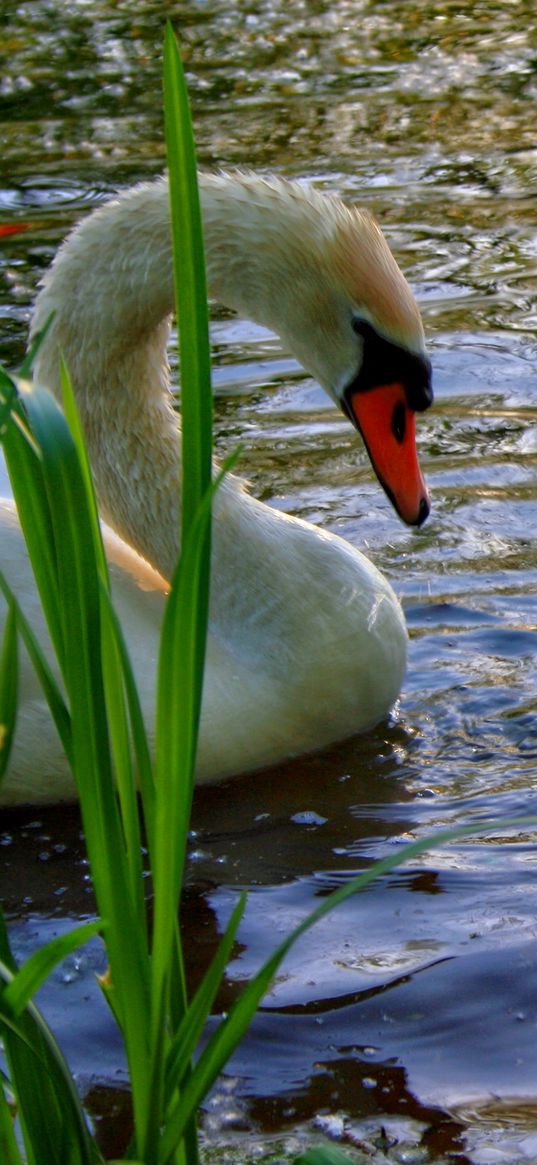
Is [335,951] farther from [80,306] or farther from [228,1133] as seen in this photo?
[80,306]

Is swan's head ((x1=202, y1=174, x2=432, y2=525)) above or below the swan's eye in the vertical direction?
above

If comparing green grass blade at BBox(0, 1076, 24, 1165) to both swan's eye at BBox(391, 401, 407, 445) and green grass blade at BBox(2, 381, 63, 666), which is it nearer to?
green grass blade at BBox(2, 381, 63, 666)

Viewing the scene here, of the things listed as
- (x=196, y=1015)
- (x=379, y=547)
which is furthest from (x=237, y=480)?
(x=196, y=1015)

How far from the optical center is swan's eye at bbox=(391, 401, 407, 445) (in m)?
3.81

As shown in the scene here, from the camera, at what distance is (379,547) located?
16.5 feet

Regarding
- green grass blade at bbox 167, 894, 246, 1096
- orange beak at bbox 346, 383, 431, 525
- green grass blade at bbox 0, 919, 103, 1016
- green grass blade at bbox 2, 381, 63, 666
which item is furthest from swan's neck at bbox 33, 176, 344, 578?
green grass blade at bbox 0, 919, 103, 1016

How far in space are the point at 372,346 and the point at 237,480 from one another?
59 cm

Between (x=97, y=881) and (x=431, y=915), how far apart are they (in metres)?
1.51

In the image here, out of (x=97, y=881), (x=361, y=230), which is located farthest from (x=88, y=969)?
(x=361, y=230)

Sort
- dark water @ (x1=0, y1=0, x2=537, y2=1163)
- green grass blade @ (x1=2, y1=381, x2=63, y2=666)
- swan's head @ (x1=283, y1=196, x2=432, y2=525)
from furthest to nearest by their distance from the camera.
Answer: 1. swan's head @ (x1=283, y1=196, x2=432, y2=525)
2. dark water @ (x1=0, y1=0, x2=537, y2=1163)
3. green grass blade @ (x1=2, y1=381, x2=63, y2=666)

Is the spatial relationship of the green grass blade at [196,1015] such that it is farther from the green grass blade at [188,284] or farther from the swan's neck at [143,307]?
the swan's neck at [143,307]

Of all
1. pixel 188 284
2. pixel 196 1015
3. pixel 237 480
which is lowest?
pixel 237 480

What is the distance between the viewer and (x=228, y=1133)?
2.62 metres

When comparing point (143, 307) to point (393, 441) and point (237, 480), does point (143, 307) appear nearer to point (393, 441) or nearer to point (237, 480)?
point (237, 480)
